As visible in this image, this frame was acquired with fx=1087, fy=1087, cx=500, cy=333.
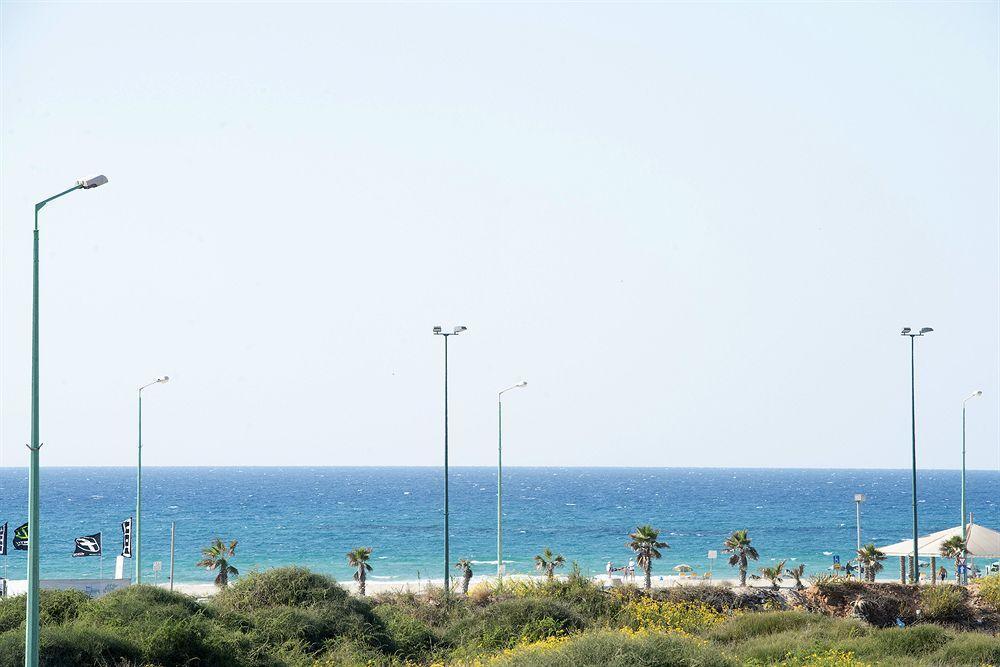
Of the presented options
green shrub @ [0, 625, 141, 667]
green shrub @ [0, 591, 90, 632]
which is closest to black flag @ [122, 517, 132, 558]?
green shrub @ [0, 591, 90, 632]

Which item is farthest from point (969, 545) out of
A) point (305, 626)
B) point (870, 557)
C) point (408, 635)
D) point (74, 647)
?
point (74, 647)

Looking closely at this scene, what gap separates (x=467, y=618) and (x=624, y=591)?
5934 mm

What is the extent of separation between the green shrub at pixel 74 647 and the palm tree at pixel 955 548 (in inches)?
1360

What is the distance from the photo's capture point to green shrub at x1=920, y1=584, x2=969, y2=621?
35062 millimetres

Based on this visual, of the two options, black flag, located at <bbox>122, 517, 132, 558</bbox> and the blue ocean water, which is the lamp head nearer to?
black flag, located at <bbox>122, 517, 132, 558</bbox>

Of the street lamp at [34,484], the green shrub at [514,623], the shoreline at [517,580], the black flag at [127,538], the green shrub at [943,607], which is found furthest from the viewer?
the black flag at [127,538]

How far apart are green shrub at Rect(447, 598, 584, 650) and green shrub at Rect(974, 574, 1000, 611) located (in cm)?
1454

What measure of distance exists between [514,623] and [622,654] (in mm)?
12601

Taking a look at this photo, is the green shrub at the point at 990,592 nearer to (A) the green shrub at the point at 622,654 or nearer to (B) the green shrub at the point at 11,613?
(A) the green shrub at the point at 622,654

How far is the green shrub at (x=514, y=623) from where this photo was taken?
97.3 feet

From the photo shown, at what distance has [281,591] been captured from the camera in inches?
1222

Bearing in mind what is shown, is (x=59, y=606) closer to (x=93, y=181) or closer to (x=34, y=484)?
(x=34, y=484)

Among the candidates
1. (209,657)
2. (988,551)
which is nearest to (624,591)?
(209,657)

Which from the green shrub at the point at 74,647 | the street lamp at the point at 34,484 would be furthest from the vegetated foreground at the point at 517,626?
the street lamp at the point at 34,484
